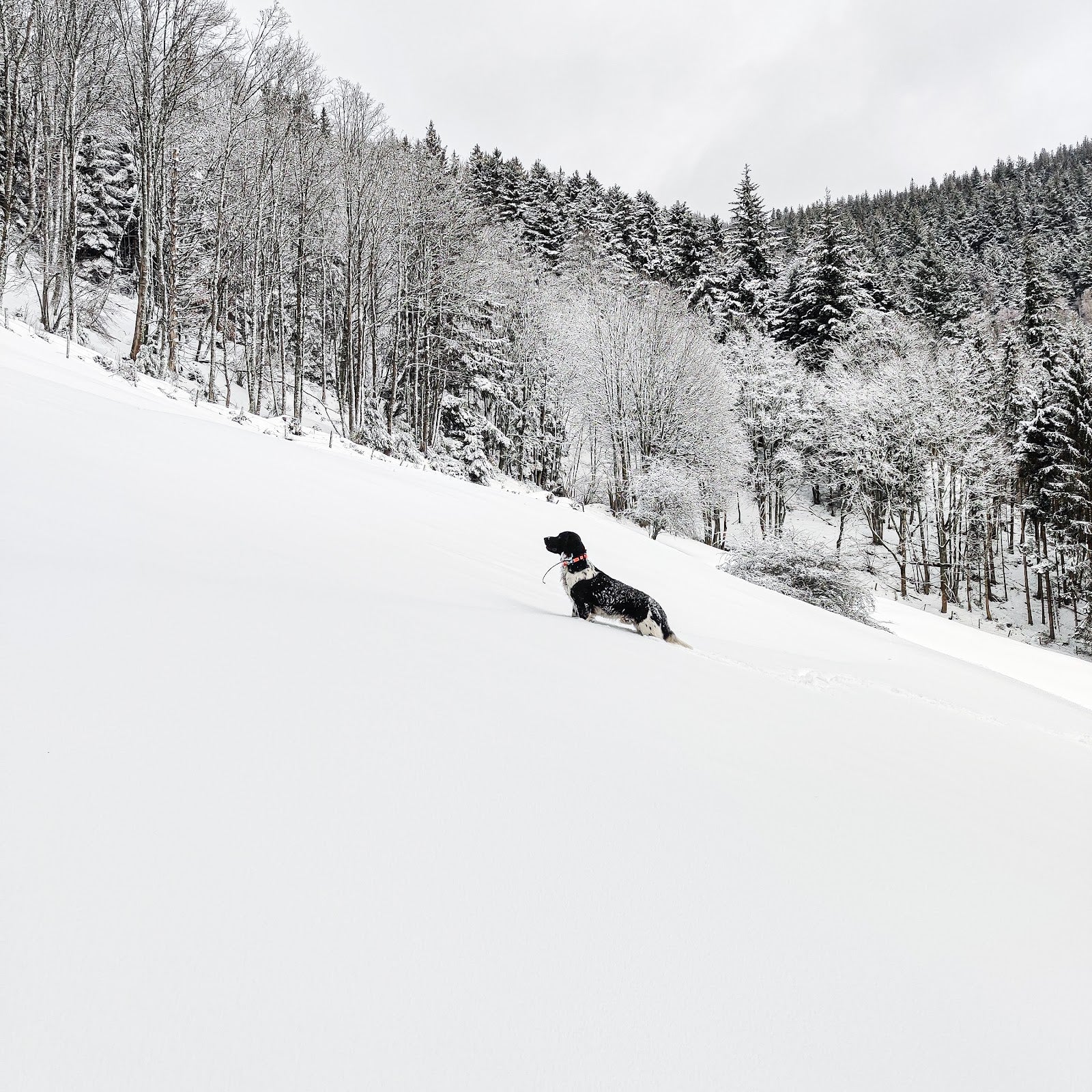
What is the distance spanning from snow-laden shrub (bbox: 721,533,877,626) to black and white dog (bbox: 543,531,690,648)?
25.3 feet

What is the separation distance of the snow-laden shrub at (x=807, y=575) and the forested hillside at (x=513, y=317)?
30.5 ft

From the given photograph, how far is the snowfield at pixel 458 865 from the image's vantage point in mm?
788

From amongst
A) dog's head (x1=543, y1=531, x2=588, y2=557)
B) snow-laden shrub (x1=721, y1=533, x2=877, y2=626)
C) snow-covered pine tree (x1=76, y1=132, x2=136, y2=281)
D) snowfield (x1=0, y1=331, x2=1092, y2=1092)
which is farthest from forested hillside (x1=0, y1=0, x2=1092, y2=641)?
snowfield (x1=0, y1=331, x2=1092, y2=1092)

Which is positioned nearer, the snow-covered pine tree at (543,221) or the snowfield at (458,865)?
the snowfield at (458,865)

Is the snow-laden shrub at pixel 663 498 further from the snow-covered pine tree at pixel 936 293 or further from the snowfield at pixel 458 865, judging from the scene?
the snow-covered pine tree at pixel 936 293

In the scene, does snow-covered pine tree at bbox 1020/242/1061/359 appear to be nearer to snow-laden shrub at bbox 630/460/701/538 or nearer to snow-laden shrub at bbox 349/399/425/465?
snow-laden shrub at bbox 630/460/701/538

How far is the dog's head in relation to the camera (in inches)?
155

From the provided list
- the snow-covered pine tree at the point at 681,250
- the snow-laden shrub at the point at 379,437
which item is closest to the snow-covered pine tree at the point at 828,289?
the snow-covered pine tree at the point at 681,250

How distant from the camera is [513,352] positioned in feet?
99.3

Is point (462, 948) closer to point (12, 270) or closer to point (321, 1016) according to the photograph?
point (321, 1016)

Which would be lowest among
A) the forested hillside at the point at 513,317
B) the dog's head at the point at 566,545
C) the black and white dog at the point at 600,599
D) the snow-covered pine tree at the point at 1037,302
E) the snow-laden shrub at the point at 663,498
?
the black and white dog at the point at 600,599

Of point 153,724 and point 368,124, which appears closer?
point 153,724

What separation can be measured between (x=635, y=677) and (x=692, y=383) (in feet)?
79.3

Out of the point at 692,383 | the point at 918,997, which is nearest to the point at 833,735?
the point at 918,997
